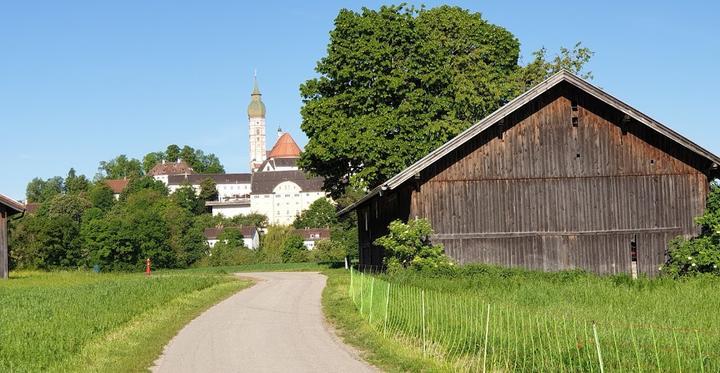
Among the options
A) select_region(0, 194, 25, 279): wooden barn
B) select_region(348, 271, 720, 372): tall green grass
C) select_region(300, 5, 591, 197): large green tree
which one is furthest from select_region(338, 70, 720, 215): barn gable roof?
select_region(0, 194, 25, 279): wooden barn

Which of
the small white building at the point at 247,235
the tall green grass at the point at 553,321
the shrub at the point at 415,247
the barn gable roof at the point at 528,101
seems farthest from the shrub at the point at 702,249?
the small white building at the point at 247,235

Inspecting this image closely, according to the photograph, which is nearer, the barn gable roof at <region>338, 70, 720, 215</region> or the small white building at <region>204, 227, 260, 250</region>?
the barn gable roof at <region>338, 70, 720, 215</region>

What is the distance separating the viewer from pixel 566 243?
33.8 m

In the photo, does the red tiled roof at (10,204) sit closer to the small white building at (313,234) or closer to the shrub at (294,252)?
the shrub at (294,252)

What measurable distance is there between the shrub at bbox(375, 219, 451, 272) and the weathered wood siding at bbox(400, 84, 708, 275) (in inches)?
30.7

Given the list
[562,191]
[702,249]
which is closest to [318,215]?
[562,191]

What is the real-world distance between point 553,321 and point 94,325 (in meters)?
11.6

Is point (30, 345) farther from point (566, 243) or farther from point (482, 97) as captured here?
point (482, 97)

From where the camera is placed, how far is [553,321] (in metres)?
14.2

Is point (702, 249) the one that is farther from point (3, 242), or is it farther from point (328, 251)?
point (328, 251)

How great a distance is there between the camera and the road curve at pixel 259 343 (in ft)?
53.4

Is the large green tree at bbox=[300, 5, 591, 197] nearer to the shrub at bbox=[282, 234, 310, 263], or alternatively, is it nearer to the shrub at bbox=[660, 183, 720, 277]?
the shrub at bbox=[660, 183, 720, 277]

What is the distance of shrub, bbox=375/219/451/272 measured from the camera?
32531 millimetres

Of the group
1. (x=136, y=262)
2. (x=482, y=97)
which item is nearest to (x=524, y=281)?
(x=482, y=97)
